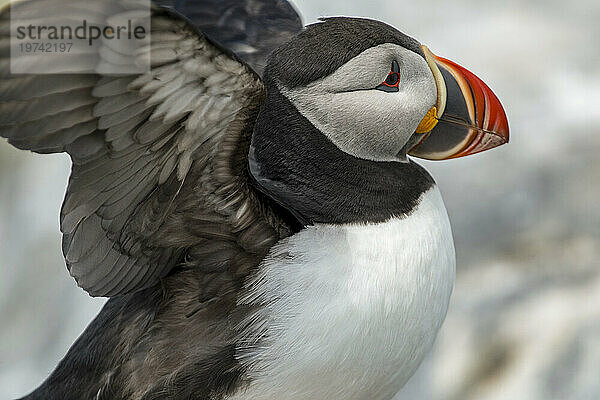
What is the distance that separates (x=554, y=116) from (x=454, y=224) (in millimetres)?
694

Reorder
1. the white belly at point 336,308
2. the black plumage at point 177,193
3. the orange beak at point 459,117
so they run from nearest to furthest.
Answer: the black plumage at point 177,193 < the white belly at point 336,308 < the orange beak at point 459,117

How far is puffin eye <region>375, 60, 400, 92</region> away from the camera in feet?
7.38

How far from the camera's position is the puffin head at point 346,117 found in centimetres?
220

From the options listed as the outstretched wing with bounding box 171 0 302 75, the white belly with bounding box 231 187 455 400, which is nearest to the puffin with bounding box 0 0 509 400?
the white belly with bounding box 231 187 455 400

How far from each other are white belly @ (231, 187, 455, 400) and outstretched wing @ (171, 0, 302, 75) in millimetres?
986

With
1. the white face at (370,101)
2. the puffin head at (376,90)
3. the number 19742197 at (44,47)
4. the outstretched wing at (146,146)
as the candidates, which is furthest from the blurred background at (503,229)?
the number 19742197 at (44,47)

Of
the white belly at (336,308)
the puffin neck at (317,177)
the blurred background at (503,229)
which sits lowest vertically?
the blurred background at (503,229)

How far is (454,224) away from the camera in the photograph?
380 cm

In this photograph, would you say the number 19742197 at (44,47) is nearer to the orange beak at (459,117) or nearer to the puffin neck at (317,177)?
the puffin neck at (317,177)

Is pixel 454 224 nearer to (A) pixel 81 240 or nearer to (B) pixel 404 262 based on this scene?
(B) pixel 404 262

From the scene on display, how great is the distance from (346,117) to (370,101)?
0.07 m

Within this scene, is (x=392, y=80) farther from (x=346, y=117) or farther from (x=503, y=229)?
(x=503, y=229)

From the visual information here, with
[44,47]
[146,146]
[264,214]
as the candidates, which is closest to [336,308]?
[264,214]

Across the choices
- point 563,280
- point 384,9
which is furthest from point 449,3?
point 563,280
